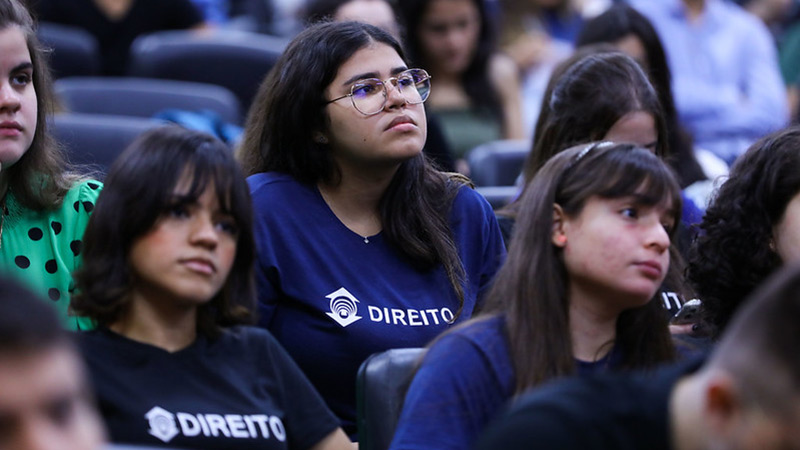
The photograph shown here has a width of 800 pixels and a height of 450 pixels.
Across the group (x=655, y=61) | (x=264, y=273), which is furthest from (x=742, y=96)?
(x=264, y=273)

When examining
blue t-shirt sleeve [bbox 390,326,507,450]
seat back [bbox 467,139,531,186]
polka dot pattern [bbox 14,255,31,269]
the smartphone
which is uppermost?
polka dot pattern [bbox 14,255,31,269]

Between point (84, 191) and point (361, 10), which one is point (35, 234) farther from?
point (361, 10)

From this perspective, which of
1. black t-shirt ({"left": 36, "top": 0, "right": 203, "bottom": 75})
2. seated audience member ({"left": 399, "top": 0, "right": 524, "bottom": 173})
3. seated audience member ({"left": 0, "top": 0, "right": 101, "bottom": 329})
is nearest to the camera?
seated audience member ({"left": 0, "top": 0, "right": 101, "bottom": 329})

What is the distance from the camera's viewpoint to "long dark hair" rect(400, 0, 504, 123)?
4914mm

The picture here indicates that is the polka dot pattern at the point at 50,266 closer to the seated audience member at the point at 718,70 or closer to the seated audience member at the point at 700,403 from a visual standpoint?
the seated audience member at the point at 700,403

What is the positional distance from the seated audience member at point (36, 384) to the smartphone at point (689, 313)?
5.29ft

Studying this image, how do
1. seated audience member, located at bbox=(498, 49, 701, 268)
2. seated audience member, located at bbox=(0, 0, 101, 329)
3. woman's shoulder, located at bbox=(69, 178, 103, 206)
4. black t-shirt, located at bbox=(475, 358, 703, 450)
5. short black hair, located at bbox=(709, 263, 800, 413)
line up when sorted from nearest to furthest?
1. short black hair, located at bbox=(709, 263, 800, 413)
2. black t-shirt, located at bbox=(475, 358, 703, 450)
3. seated audience member, located at bbox=(0, 0, 101, 329)
4. woman's shoulder, located at bbox=(69, 178, 103, 206)
5. seated audience member, located at bbox=(498, 49, 701, 268)

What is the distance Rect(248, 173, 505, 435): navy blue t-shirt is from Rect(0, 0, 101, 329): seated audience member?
A: 38cm

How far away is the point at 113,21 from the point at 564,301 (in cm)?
420

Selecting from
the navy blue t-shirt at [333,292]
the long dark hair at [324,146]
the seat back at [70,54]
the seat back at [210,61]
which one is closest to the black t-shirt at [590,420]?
the navy blue t-shirt at [333,292]

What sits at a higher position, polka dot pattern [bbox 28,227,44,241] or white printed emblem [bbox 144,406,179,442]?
polka dot pattern [bbox 28,227,44,241]

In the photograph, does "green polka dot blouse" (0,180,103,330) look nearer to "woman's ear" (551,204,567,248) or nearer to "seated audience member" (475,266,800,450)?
"woman's ear" (551,204,567,248)

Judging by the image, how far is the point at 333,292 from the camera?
2582 millimetres

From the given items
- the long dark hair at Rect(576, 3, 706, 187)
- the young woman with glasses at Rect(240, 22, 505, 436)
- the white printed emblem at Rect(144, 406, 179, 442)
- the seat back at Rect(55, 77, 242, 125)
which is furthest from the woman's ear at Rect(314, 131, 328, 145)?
the seat back at Rect(55, 77, 242, 125)
